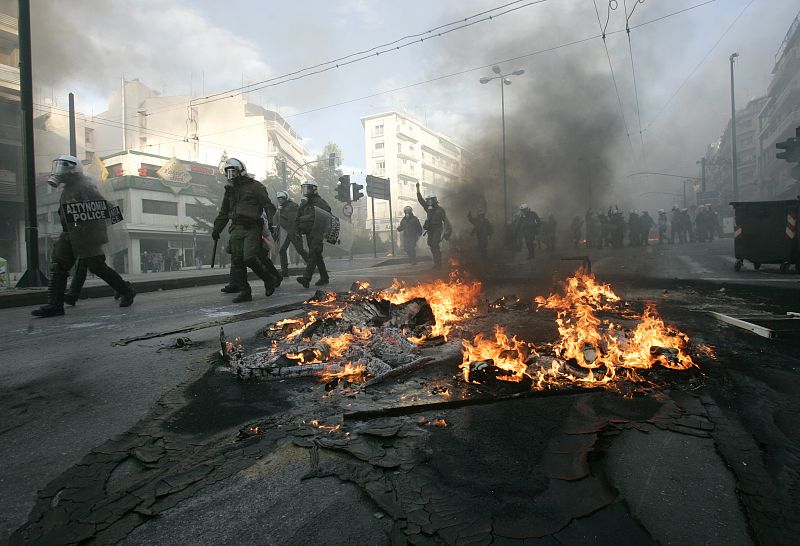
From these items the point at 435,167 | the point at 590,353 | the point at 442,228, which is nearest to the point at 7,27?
the point at 442,228

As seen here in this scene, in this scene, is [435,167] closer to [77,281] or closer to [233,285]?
[233,285]

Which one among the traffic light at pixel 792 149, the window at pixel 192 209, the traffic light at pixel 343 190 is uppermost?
the window at pixel 192 209

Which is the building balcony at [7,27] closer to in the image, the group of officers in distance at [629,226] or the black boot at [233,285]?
the black boot at [233,285]

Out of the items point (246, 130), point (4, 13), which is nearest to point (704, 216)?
point (4, 13)

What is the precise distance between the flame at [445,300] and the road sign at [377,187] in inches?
625

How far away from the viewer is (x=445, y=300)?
552 centimetres

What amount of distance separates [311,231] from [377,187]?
14.8 m

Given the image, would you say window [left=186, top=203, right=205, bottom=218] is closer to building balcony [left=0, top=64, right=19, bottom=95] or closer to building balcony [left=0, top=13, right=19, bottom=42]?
building balcony [left=0, top=64, right=19, bottom=95]

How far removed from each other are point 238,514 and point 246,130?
58.7 meters

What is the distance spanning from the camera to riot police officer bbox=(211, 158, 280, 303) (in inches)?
264

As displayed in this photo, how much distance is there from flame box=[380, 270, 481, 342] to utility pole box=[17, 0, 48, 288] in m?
7.47

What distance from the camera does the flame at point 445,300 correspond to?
4.55 meters

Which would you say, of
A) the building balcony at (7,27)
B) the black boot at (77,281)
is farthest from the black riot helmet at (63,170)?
the building balcony at (7,27)

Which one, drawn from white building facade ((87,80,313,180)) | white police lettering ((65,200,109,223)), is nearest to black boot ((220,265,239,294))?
white police lettering ((65,200,109,223))
